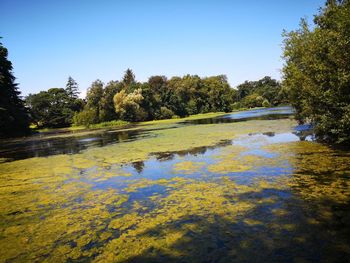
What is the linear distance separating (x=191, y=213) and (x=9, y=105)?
169 feet

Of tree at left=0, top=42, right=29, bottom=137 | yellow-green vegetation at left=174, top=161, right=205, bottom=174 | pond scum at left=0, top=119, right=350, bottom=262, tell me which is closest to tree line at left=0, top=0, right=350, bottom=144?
tree at left=0, top=42, right=29, bottom=137

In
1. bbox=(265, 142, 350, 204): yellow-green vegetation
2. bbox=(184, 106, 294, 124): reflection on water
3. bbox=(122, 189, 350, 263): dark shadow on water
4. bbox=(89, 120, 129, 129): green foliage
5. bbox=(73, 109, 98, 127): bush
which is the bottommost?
bbox=(184, 106, 294, 124): reflection on water

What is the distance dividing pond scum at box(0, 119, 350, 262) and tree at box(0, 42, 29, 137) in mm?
40854

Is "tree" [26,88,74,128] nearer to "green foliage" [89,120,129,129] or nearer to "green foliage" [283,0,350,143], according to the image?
"green foliage" [89,120,129,129]

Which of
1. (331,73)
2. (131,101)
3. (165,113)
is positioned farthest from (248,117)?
(331,73)

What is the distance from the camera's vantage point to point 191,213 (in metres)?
6.97

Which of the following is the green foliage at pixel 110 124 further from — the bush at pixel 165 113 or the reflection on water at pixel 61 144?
the reflection on water at pixel 61 144

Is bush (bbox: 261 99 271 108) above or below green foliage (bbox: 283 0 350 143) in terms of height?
below

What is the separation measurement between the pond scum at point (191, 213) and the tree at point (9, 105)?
40854mm

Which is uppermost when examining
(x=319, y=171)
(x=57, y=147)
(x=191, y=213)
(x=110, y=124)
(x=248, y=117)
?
(x=110, y=124)

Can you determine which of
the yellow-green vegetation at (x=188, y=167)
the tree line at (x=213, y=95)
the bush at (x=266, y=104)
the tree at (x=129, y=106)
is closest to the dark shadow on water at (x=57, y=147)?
the yellow-green vegetation at (x=188, y=167)

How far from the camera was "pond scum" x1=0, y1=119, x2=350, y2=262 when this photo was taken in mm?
5123

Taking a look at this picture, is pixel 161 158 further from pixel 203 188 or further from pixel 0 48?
pixel 0 48

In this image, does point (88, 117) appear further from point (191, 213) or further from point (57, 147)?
point (191, 213)
